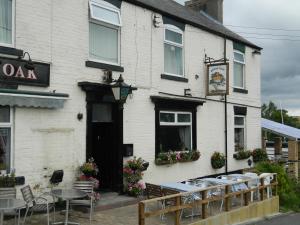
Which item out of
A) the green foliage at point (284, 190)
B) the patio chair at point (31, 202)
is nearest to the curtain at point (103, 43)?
the patio chair at point (31, 202)

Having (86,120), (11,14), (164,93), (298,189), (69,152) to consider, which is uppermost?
(11,14)

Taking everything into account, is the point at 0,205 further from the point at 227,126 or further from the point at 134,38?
the point at 227,126

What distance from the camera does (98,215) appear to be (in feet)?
31.3

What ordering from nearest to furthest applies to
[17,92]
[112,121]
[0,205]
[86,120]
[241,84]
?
[0,205] < [17,92] < [86,120] < [112,121] < [241,84]

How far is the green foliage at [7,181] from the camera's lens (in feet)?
28.0

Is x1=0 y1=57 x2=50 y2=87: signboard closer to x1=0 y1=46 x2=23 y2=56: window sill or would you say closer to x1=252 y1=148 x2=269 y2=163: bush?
x1=0 y1=46 x2=23 y2=56: window sill

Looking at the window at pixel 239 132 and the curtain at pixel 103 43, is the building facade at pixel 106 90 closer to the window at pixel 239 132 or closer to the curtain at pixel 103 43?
the curtain at pixel 103 43

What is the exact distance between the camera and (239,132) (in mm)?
17641

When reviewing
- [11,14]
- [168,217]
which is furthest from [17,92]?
[168,217]

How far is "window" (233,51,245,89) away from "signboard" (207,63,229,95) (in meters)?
2.82

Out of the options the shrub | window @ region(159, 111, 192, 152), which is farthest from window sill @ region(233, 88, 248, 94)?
window @ region(159, 111, 192, 152)

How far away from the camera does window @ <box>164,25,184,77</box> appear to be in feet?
44.7

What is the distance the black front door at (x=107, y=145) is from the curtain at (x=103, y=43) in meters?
1.24

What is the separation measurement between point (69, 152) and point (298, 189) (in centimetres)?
901
